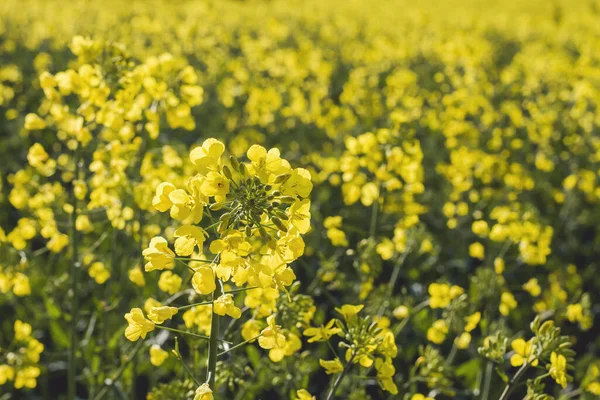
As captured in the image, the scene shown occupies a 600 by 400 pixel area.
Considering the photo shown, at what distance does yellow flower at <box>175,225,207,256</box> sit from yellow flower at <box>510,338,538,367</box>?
1.14m

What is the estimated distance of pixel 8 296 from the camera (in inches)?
145

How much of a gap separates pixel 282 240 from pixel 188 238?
256 millimetres

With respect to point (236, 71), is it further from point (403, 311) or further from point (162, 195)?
point (162, 195)

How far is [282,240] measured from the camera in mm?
1739

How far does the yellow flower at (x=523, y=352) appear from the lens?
2117 millimetres

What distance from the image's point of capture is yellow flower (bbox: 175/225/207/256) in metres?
1.68

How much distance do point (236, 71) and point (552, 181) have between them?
12.7 feet

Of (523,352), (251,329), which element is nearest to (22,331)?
(251,329)

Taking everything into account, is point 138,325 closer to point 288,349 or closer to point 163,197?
point 163,197

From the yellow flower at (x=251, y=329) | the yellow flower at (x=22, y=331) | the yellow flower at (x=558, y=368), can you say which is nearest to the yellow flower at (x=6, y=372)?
the yellow flower at (x=22, y=331)

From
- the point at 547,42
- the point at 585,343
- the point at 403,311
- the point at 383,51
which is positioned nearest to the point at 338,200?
the point at 585,343

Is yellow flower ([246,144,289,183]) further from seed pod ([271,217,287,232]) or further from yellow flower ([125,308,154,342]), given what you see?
yellow flower ([125,308,154,342])

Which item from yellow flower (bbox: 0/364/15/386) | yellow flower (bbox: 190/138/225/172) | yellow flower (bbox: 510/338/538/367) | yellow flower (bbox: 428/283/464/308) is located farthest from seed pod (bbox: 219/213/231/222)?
yellow flower (bbox: 0/364/15/386)

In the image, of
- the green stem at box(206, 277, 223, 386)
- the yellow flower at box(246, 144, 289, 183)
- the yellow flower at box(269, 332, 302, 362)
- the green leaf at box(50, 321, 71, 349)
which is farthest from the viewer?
Answer: the green leaf at box(50, 321, 71, 349)
